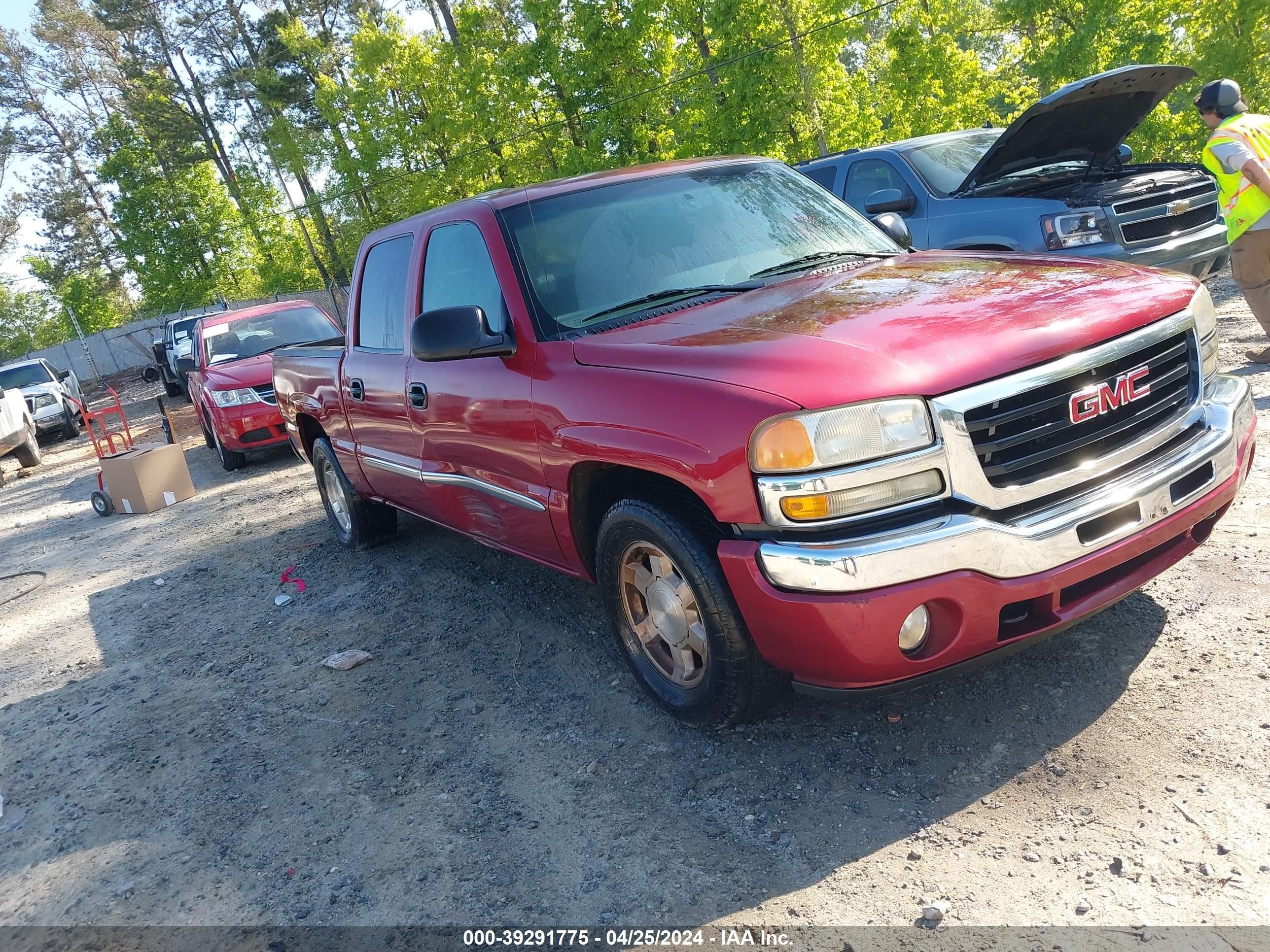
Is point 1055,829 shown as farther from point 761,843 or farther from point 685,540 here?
point 685,540

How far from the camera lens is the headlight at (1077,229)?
22.7 ft

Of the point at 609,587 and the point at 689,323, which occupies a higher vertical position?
the point at 689,323

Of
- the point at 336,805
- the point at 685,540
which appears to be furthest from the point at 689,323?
the point at 336,805

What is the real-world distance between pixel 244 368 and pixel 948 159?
7943 millimetres

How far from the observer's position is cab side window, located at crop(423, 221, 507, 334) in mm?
3871

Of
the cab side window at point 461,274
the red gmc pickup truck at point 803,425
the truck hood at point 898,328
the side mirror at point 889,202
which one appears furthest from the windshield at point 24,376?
the truck hood at point 898,328

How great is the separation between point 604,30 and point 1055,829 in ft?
57.3

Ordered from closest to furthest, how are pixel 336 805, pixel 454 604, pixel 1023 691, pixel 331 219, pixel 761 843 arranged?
pixel 761 843 < pixel 1023 691 < pixel 336 805 < pixel 454 604 < pixel 331 219

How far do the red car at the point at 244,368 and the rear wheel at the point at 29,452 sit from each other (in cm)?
564

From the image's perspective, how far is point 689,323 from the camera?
3271 millimetres

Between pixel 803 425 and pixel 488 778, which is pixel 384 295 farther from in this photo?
pixel 803 425

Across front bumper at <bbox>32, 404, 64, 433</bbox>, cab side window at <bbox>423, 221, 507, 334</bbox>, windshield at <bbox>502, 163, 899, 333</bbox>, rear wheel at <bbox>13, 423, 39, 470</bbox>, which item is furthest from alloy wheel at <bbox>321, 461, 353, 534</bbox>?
front bumper at <bbox>32, 404, 64, 433</bbox>

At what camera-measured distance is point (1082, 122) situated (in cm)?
707

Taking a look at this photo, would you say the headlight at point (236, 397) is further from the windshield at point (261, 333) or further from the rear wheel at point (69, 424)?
the rear wheel at point (69, 424)
